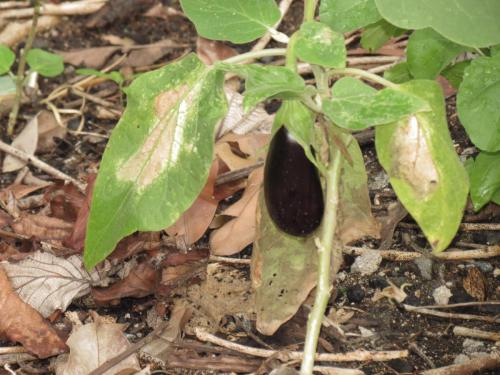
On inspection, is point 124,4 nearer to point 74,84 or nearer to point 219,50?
point 74,84

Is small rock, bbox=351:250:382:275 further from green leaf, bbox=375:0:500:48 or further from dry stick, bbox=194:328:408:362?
green leaf, bbox=375:0:500:48

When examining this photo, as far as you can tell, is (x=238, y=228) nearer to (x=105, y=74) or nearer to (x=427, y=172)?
(x=427, y=172)

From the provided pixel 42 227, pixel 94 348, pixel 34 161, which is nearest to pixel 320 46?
pixel 94 348

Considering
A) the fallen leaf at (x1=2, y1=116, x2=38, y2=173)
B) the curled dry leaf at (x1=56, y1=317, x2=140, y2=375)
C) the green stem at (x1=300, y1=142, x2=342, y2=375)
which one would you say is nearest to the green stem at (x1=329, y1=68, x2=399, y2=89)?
the green stem at (x1=300, y1=142, x2=342, y2=375)

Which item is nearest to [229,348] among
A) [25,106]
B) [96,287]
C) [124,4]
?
[96,287]

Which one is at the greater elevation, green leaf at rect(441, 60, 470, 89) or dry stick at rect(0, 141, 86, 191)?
green leaf at rect(441, 60, 470, 89)

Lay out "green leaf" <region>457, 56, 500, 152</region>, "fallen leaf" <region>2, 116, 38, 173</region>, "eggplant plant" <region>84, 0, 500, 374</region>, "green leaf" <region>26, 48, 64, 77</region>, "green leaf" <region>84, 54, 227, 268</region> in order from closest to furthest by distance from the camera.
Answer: "eggplant plant" <region>84, 0, 500, 374</region> → "green leaf" <region>84, 54, 227, 268</region> → "green leaf" <region>457, 56, 500, 152</region> → "fallen leaf" <region>2, 116, 38, 173</region> → "green leaf" <region>26, 48, 64, 77</region>
